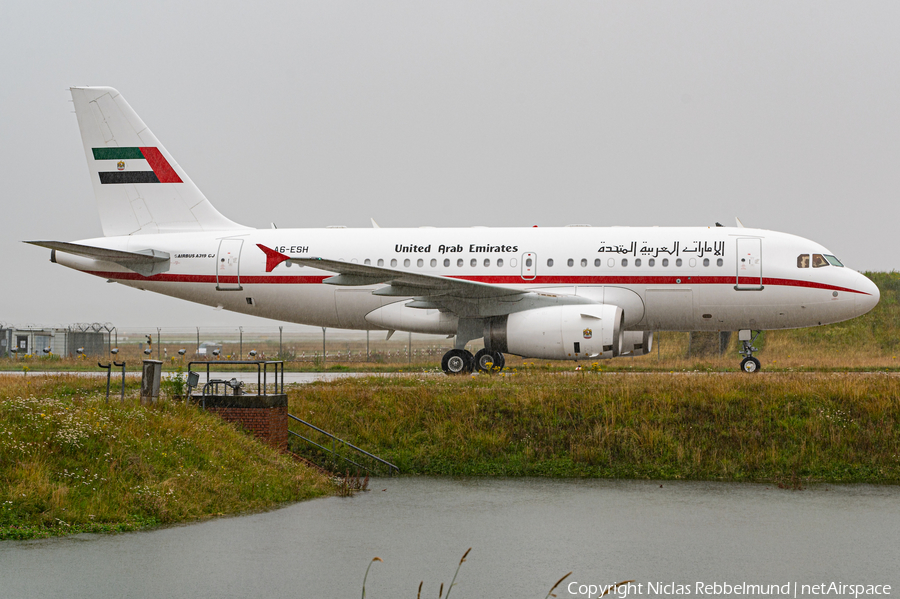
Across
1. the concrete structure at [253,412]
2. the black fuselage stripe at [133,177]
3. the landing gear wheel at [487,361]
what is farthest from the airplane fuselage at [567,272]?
the concrete structure at [253,412]

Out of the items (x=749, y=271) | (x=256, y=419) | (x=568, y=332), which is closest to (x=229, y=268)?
(x=568, y=332)

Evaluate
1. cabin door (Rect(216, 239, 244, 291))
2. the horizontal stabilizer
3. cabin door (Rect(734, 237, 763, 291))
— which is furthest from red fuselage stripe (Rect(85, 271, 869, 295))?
the horizontal stabilizer

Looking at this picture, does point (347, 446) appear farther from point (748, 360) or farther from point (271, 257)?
point (748, 360)

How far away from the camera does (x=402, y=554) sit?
11.9 m

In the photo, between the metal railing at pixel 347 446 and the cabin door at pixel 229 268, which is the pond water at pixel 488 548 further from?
the cabin door at pixel 229 268

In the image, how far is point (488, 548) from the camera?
12289mm

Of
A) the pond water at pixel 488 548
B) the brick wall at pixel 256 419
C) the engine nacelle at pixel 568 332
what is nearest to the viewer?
the pond water at pixel 488 548

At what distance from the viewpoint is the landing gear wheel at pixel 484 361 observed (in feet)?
81.9

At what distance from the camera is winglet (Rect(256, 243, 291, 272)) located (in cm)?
2367

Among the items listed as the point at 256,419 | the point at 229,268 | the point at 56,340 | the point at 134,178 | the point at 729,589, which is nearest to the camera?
the point at 729,589

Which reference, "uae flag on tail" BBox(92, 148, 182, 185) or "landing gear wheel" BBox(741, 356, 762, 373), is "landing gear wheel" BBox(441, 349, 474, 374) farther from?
"uae flag on tail" BBox(92, 148, 182, 185)

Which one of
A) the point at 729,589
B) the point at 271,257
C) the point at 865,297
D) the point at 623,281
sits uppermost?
the point at 271,257

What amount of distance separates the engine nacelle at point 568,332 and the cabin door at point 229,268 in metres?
8.62

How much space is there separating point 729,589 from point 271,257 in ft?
55.1
